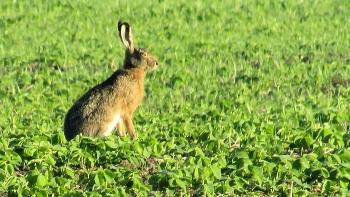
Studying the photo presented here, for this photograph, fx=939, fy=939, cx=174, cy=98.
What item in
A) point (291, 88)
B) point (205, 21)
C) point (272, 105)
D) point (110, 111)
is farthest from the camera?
point (205, 21)

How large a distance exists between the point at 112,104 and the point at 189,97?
7.18ft

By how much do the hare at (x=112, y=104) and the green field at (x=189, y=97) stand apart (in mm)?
356

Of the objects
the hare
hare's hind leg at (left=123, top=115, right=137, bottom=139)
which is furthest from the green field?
the hare

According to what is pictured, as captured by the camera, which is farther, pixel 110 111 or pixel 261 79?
pixel 261 79

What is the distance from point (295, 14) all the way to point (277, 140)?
782 cm

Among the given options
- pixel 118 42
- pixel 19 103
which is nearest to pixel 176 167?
pixel 19 103

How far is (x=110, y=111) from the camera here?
9.24m

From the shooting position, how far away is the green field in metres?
7.50

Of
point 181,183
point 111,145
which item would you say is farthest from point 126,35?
point 181,183

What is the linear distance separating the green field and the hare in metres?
0.36

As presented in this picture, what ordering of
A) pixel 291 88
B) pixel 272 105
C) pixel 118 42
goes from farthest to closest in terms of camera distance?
pixel 118 42 → pixel 291 88 → pixel 272 105

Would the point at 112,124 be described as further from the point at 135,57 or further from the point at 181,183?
the point at 181,183

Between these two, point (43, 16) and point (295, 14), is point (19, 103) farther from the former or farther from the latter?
point (295, 14)

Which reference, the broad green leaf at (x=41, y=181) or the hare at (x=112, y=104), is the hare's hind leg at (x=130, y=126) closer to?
the hare at (x=112, y=104)
